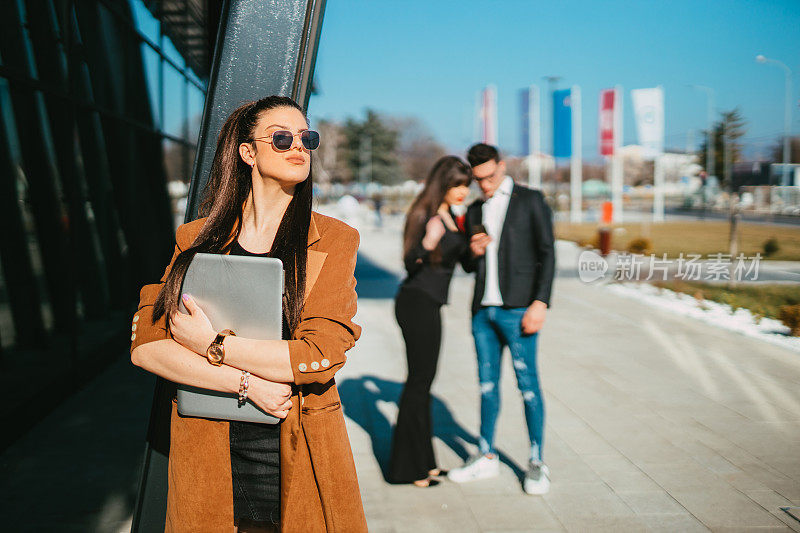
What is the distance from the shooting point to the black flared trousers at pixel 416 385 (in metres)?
4.06

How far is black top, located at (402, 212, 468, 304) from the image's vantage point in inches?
161

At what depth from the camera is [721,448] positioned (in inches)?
189

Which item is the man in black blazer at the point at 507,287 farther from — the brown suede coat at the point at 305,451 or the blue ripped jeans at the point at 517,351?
the brown suede coat at the point at 305,451

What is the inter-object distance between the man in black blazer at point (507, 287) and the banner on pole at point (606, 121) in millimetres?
24408

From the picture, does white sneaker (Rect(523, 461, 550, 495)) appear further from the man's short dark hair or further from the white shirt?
the man's short dark hair

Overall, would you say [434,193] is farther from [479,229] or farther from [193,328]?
[193,328]

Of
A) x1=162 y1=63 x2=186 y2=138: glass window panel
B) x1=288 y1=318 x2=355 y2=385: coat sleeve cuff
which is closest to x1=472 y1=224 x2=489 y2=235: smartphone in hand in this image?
x1=288 y1=318 x2=355 y2=385: coat sleeve cuff

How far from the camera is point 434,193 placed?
409cm

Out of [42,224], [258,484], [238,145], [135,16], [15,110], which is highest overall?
[135,16]

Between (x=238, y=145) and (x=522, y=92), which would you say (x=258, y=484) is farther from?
(x=522, y=92)

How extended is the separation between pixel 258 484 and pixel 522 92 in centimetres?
2923

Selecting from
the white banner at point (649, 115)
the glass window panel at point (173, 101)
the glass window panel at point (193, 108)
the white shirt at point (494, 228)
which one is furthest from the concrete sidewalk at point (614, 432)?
the white banner at point (649, 115)

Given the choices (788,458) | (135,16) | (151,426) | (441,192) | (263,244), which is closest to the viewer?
(263,244)

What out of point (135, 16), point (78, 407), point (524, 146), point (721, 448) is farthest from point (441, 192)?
point (524, 146)
